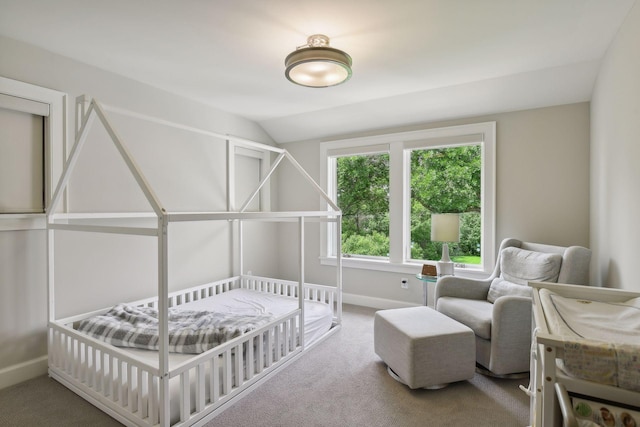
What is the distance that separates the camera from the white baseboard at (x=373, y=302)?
12.6ft

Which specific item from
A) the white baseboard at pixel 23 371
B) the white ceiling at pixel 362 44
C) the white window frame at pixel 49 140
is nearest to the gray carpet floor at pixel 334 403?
the white baseboard at pixel 23 371

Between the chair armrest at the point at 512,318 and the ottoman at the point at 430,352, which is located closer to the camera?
the ottoman at the point at 430,352

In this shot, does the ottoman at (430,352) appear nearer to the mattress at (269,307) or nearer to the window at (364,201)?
the mattress at (269,307)

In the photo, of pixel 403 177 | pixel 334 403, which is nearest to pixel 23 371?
pixel 334 403

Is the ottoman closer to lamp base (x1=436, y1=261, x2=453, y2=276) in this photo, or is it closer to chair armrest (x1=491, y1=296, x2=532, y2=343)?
chair armrest (x1=491, y1=296, x2=532, y2=343)

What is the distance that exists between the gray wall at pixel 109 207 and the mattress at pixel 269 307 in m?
0.40

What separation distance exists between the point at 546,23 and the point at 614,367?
206cm

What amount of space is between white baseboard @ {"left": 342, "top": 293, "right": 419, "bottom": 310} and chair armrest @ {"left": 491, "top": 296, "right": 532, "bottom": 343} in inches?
58.9

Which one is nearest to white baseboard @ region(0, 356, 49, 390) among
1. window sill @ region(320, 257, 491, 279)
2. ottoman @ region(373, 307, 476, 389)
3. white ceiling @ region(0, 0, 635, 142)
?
white ceiling @ region(0, 0, 635, 142)

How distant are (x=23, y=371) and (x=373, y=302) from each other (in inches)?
129

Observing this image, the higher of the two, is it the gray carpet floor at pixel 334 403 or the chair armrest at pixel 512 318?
the chair armrest at pixel 512 318

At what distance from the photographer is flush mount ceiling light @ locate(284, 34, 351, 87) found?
1.96 metres

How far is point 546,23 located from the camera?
1.99 metres

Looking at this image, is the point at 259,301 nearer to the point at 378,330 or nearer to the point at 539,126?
the point at 378,330
